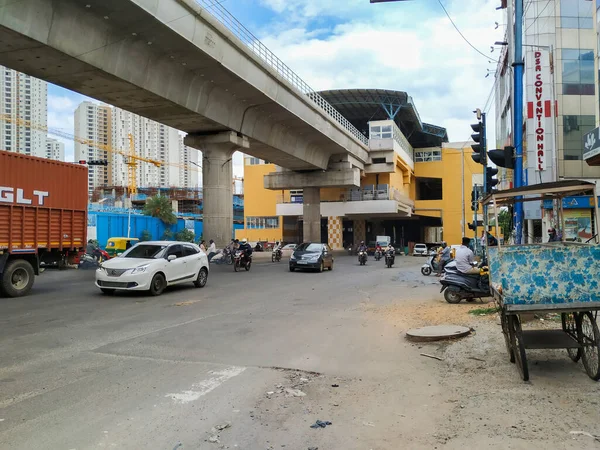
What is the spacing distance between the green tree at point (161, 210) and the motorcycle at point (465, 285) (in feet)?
129

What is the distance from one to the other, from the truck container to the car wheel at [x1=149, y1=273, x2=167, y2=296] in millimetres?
3350

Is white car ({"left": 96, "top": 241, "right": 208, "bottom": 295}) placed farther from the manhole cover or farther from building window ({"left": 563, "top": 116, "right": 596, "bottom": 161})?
building window ({"left": 563, "top": 116, "right": 596, "bottom": 161})

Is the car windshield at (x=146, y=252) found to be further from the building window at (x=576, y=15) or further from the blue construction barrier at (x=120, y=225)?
the building window at (x=576, y=15)

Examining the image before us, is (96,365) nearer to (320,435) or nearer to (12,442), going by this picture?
(12,442)

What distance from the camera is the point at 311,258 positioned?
78.1 ft

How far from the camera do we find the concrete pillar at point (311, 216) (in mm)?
42562

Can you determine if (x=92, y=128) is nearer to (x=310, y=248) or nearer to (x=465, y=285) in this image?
(x=310, y=248)

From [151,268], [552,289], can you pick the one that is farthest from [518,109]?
[151,268]

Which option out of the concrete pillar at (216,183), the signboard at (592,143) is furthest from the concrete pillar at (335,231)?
the signboard at (592,143)

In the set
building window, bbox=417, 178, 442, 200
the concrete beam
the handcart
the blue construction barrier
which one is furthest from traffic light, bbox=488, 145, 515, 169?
building window, bbox=417, 178, 442, 200

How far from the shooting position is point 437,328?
26.8 feet

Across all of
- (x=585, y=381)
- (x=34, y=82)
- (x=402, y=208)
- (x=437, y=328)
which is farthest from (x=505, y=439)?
(x=34, y=82)

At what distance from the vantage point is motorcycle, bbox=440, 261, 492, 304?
1152 centimetres

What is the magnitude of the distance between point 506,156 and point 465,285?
10.7 ft
